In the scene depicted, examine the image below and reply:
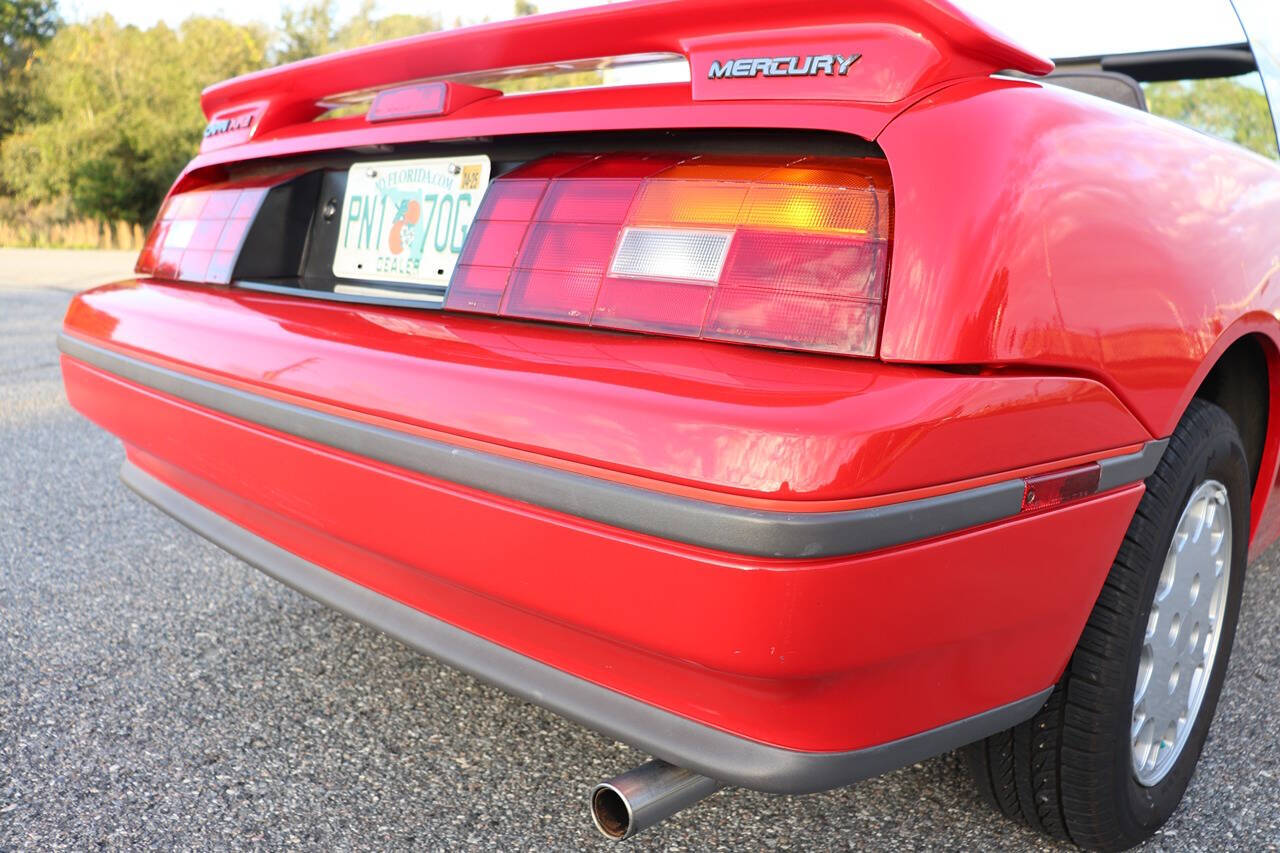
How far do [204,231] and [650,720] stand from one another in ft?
5.32

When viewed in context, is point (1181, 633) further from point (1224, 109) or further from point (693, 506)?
point (1224, 109)

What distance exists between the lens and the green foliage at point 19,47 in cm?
3581

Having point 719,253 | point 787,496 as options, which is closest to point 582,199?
point 719,253

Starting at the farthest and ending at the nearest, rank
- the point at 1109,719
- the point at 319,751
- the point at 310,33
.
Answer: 1. the point at 310,33
2. the point at 319,751
3. the point at 1109,719

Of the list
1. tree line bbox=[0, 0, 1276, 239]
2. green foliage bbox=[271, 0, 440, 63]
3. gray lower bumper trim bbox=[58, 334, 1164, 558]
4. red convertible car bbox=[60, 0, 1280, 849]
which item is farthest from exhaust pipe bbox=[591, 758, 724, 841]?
green foliage bbox=[271, 0, 440, 63]

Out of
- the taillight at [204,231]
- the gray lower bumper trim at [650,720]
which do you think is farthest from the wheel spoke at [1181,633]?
the taillight at [204,231]

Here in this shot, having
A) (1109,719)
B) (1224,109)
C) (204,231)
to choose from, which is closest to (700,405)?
(1109,719)

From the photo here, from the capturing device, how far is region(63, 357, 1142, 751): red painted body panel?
1161 mm

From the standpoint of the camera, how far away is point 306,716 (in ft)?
7.23

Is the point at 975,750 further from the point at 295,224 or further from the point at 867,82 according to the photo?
the point at 295,224

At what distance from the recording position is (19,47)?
122 feet

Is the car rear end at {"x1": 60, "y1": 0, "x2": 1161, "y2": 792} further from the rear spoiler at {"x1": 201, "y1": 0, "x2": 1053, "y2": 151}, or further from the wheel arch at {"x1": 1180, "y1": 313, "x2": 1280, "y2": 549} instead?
the wheel arch at {"x1": 1180, "y1": 313, "x2": 1280, "y2": 549}

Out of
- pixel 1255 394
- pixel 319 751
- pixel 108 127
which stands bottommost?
pixel 319 751

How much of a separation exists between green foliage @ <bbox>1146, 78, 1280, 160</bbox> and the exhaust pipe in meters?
2.12
